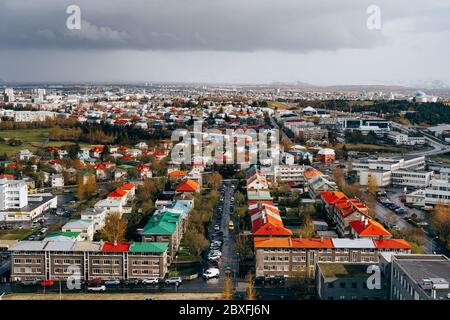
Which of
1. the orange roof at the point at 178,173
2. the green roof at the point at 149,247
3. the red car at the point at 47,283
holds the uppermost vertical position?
the orange roof at the point at 178,173

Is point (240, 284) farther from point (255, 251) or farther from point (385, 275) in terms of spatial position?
point (385, 275)

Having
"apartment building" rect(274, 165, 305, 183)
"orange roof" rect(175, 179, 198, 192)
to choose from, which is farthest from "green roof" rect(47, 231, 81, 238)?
"apartment building" rect(274, 165, 305, 183)

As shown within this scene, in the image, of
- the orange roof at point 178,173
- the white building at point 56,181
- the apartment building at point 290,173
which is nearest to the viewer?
the orange roof at point 178,173

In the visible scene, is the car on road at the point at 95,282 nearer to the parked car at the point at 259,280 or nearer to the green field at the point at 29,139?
the parked car at the point at 259,280

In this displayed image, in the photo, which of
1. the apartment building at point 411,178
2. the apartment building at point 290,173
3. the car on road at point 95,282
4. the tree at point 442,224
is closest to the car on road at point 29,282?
the car on road at point 95,282

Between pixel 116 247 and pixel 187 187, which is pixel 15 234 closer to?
pixel 116 247

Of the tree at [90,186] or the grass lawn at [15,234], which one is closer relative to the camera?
the grass lawn at [15,234]

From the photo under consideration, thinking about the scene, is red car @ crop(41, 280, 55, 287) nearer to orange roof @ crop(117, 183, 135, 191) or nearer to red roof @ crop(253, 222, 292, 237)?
red roof @ crop(253, 222, 292, 237)

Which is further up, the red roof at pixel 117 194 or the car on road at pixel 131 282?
the red roof at pixel 117 194
